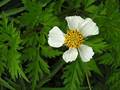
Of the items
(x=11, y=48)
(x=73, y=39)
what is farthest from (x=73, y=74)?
(x=11, y=48)

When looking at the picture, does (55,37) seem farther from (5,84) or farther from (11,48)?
(5,84)

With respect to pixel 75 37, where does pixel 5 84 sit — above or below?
below

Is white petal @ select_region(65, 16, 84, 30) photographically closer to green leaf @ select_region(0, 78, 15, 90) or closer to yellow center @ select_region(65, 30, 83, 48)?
yellow center @ select_region(65, 30, 83, 48)

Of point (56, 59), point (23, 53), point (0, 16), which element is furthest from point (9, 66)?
point (56, 59)

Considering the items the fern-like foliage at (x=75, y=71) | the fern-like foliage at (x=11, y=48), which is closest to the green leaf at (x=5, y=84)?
the fern-like foliage at (x=11, y=48)

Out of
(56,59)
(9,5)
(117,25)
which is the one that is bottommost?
(56,59)

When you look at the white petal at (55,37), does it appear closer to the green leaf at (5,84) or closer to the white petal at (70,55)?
the white petal at (70,55)

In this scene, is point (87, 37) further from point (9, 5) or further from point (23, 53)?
point (9, 5)
